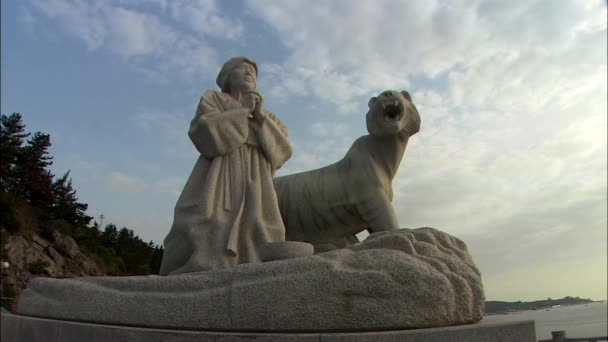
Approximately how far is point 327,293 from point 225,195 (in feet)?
6.25

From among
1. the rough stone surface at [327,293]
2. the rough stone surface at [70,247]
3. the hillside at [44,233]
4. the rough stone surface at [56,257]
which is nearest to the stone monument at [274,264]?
the rough stone surface at [327,293]

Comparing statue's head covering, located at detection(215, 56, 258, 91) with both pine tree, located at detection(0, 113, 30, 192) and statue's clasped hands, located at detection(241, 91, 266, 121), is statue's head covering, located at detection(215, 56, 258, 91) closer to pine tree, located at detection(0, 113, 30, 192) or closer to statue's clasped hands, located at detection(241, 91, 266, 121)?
statue's clasped hands, located at detection(241, 91, 266, 121)

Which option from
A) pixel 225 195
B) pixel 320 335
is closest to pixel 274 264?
pixel 320 335

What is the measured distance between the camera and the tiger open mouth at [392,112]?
4746mm

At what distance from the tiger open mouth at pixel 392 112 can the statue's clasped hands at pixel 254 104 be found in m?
1.27

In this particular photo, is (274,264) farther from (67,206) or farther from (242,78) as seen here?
(67,206)

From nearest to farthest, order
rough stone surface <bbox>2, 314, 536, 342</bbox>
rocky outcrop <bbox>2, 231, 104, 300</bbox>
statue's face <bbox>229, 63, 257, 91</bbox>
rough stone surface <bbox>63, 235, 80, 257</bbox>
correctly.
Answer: rough stone surface <bbox>2, 314, 536, 342</bbox>, statue's face <bbox>229, 63, 257, 91</bbox>, rocky outcrop <bbox>2, 231, 104, 300</bbox>, rough stone surface <bbox>63, 235, 80, 257</bbox>

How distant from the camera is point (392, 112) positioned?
4.79m

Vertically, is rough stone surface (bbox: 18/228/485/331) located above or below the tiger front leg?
below

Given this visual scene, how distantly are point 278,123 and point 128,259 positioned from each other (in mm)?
27014

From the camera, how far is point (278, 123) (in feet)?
16.5

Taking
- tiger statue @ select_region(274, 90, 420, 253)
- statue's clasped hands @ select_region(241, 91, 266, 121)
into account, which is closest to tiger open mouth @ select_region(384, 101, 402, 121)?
tiger statue @ select_region(274, 90, 420, 253)

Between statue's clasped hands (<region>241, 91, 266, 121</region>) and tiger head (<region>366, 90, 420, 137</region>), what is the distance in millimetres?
1166

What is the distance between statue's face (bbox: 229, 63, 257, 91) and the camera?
484cm
